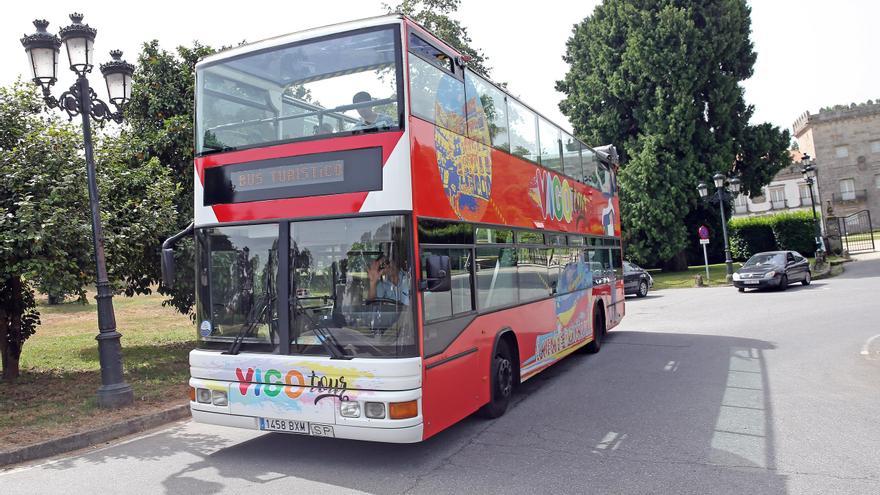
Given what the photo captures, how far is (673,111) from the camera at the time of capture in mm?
32375

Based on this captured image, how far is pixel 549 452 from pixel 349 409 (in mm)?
1994

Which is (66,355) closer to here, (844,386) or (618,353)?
(618,353)

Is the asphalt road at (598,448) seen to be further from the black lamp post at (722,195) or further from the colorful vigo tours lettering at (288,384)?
the black lamp post at (722,195)

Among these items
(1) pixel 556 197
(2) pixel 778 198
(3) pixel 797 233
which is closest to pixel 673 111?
(3) pixel 797 233

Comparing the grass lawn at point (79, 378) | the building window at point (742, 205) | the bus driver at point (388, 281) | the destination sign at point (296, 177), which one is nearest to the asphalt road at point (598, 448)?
the grass lawn at point (79, 378)

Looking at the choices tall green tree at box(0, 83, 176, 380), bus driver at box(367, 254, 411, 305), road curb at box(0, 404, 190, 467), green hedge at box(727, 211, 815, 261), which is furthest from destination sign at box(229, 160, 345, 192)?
green hedge at box(727, 211, 815, 261)

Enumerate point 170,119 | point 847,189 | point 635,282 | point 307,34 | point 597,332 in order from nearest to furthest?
1. point 307,34
2. point 597,332
3. point 170,119
4. point 635,282
5. point 847,189

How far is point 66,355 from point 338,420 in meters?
11.0

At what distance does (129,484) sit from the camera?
18.0ft

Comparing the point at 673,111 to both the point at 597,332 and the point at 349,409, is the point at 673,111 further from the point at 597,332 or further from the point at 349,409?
the point at 349,409

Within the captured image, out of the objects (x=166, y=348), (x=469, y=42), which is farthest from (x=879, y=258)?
Result: (x=166, y=348)

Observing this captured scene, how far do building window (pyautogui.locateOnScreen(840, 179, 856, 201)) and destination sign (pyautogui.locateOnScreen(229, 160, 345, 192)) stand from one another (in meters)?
72.5

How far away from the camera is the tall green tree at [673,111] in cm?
3244

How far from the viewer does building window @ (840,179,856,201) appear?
63875mm
